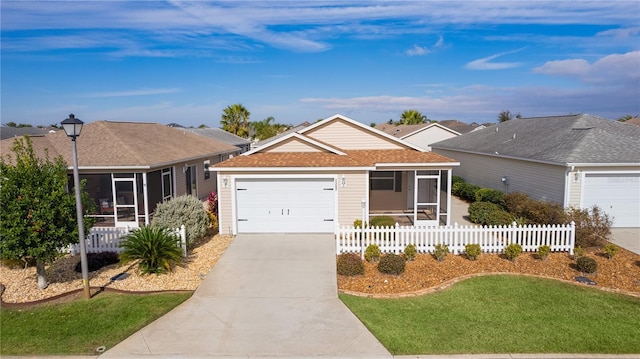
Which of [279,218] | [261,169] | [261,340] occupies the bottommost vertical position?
[261,340]

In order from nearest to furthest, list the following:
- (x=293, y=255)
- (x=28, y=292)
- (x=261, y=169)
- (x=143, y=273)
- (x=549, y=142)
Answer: (x=28, y=292) < (x=143, y=273) < (x=293, y=255) < (x=261, y=169) < (x=549, y=142)

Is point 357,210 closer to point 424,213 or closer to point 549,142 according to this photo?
point 424,213

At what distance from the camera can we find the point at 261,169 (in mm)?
14336

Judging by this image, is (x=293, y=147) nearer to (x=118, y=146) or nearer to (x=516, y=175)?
(x=118, y=146)

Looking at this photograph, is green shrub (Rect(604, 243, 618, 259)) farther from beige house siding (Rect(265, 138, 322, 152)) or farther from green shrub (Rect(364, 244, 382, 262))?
beige house siding (Rect(265, 138, 322, 152))

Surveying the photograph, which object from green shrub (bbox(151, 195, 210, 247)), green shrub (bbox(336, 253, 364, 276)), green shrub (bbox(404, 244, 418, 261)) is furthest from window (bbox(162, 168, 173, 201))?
green shrub (bbox(404, 244, 418, 261))

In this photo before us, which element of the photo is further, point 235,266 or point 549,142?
point 549,142

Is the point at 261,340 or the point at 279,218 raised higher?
the point at 279,218

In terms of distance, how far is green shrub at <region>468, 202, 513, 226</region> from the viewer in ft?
48.6

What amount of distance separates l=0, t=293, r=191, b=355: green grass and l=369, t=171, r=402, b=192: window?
10.5 metres

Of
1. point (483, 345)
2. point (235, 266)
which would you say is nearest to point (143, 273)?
point (235, 266)

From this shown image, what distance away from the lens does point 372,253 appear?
11547 millimetres

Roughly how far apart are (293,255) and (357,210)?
352 cm

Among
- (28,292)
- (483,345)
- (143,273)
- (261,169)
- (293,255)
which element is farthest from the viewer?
(261,169)
